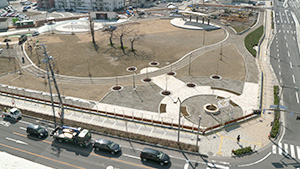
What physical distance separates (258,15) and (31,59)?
126 meters

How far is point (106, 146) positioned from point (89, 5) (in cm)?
14508

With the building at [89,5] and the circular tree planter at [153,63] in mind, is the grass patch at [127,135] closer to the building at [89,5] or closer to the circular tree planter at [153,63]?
the circular tree planter at [153,63]

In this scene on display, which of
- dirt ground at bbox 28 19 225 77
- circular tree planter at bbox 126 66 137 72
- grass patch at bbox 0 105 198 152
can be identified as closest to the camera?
grass patch at bbox 0 105 198 152

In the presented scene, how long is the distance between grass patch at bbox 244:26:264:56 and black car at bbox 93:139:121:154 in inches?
2528

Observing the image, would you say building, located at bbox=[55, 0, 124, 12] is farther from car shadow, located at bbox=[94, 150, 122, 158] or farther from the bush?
the bush

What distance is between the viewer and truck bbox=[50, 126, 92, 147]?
41.7m

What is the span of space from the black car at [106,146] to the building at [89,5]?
133m

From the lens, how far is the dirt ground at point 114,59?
66812 mm

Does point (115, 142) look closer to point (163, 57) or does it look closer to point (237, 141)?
point (237, 141)

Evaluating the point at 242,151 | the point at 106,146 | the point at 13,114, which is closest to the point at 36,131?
the point at 13,114

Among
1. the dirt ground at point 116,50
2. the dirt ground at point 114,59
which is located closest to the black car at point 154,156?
the dirt ground at point 114,59

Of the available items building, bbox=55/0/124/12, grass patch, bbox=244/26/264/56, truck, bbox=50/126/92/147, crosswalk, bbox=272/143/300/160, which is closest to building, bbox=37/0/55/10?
building, bbox=55/0/124/12

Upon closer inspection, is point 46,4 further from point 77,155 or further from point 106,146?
point 106,146

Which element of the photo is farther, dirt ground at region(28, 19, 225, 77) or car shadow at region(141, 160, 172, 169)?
dirt ground at region(28, 19, 225, 77)
